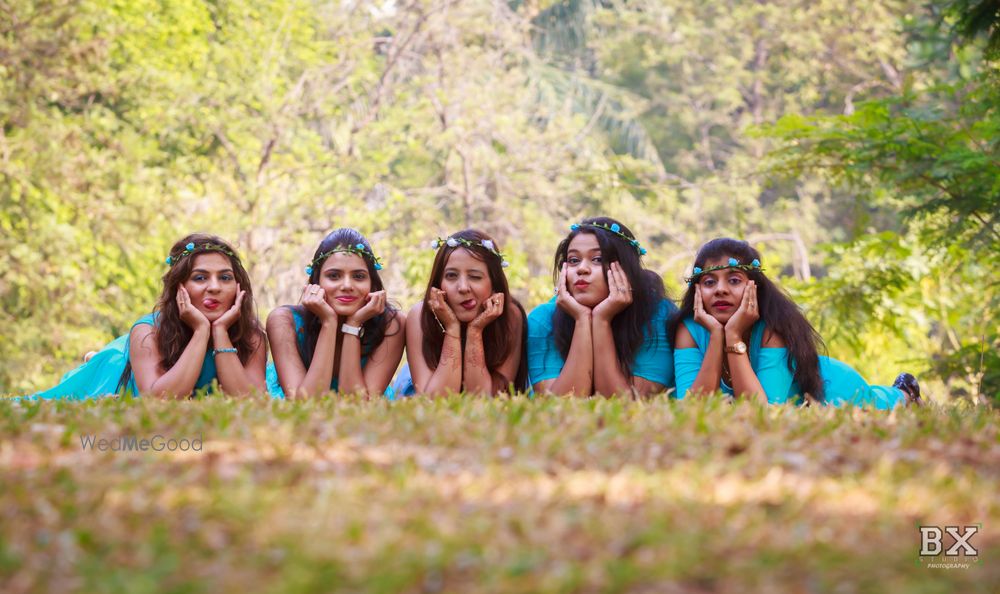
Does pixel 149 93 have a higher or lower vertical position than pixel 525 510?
higher

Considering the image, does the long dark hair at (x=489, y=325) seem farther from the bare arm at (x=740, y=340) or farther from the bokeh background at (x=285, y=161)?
the bokeh background at (x=285, y=161)

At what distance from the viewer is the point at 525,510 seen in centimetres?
299

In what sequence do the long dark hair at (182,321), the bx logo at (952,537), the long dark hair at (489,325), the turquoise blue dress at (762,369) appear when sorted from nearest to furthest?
the bx logo at (952,537) → the turquoise blue dress at (762,369) → the long dark hair at (182,321) → the long dark hair at (489,325)

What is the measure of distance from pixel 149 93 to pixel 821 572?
58.5 ft

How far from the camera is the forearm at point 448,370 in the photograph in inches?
248

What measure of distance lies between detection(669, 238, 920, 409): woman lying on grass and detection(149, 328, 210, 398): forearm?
Result: 3015 millimetres

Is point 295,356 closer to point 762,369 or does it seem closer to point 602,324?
point 602,324

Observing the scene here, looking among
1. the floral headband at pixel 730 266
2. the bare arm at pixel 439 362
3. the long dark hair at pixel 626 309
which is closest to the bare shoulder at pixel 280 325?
the bare arm at pixel 439 362

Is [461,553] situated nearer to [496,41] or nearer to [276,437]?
[276,437]

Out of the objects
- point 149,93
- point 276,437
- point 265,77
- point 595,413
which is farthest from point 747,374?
point 149,93

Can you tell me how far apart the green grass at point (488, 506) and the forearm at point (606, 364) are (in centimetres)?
214

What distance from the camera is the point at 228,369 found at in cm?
636

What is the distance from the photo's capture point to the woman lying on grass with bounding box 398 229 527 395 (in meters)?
6.43

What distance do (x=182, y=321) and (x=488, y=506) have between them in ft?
13.7
